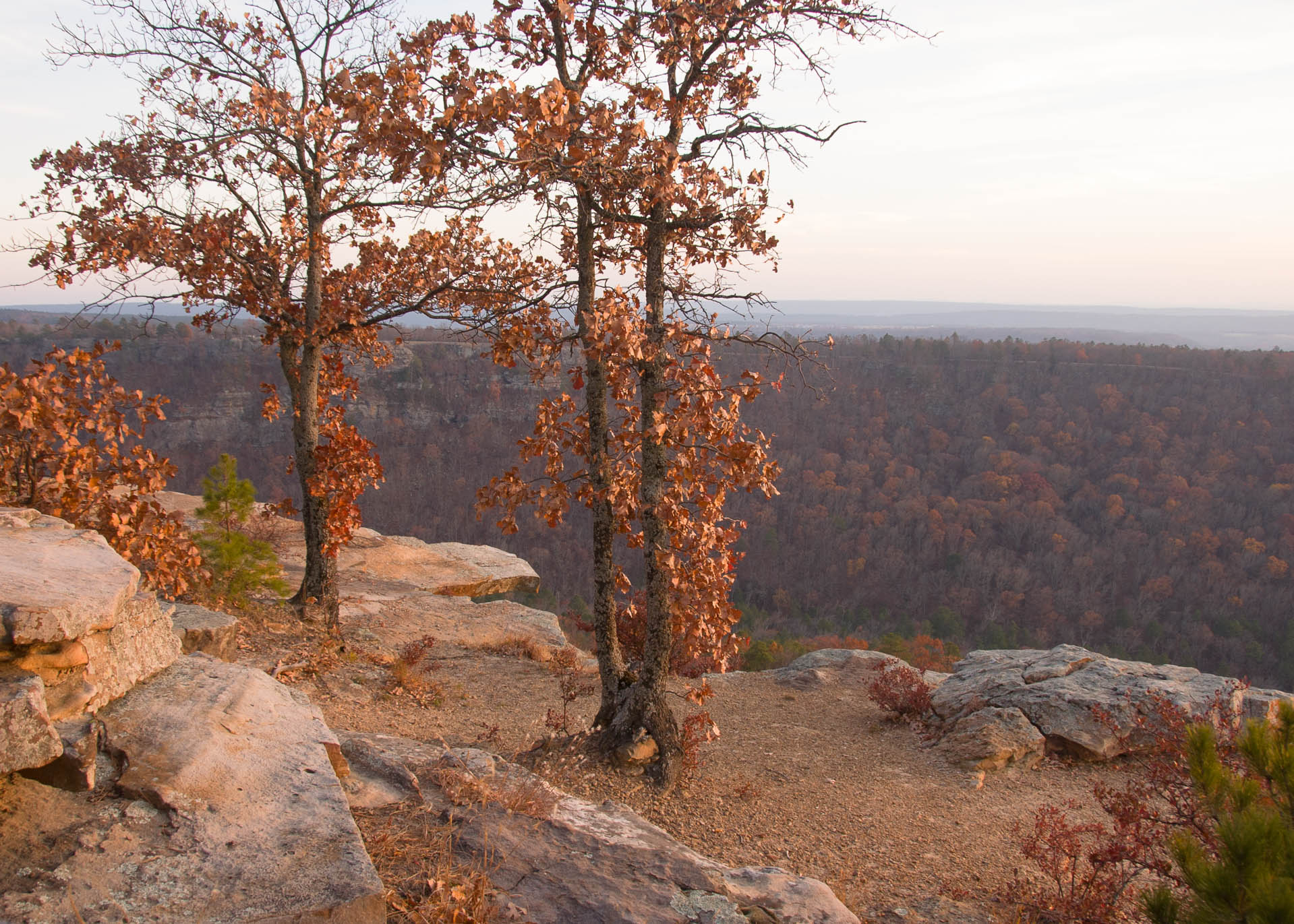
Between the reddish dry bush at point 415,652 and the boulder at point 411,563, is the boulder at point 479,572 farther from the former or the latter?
the reddish dry bush at point 415,652

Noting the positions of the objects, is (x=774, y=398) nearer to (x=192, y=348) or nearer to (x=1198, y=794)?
(x=192, y=348)

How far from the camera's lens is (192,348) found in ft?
138

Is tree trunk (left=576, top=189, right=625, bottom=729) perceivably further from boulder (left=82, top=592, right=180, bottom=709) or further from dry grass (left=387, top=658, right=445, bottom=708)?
boulder (left=82, top=592, right=180, bottom=709)

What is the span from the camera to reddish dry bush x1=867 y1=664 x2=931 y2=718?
7.72 metres

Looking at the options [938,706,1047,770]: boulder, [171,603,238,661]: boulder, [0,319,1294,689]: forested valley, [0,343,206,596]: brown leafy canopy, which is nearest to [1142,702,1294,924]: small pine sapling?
[938,706,1047,770]: boulder

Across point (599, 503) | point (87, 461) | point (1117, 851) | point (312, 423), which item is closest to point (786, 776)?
point (1117, 851)

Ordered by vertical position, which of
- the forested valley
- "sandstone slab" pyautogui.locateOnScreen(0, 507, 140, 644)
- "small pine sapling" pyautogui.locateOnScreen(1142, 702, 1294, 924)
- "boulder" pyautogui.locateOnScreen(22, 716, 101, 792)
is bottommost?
the forested valley

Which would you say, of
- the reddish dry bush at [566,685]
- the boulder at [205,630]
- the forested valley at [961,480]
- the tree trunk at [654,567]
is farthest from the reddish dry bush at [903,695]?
the forested valley at [961,480]

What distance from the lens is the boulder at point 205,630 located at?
5.89 metres

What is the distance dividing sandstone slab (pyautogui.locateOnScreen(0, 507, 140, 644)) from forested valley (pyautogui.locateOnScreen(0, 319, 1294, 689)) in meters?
24.2

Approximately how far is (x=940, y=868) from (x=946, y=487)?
126ft

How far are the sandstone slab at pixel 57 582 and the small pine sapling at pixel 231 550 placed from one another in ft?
14.0

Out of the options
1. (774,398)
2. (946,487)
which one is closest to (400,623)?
(946,487)

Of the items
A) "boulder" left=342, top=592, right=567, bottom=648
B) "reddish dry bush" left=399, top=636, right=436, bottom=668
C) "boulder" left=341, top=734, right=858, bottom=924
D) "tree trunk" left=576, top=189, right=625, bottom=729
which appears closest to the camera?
"boulder" left=341, top=734, right=858, bottom=924
